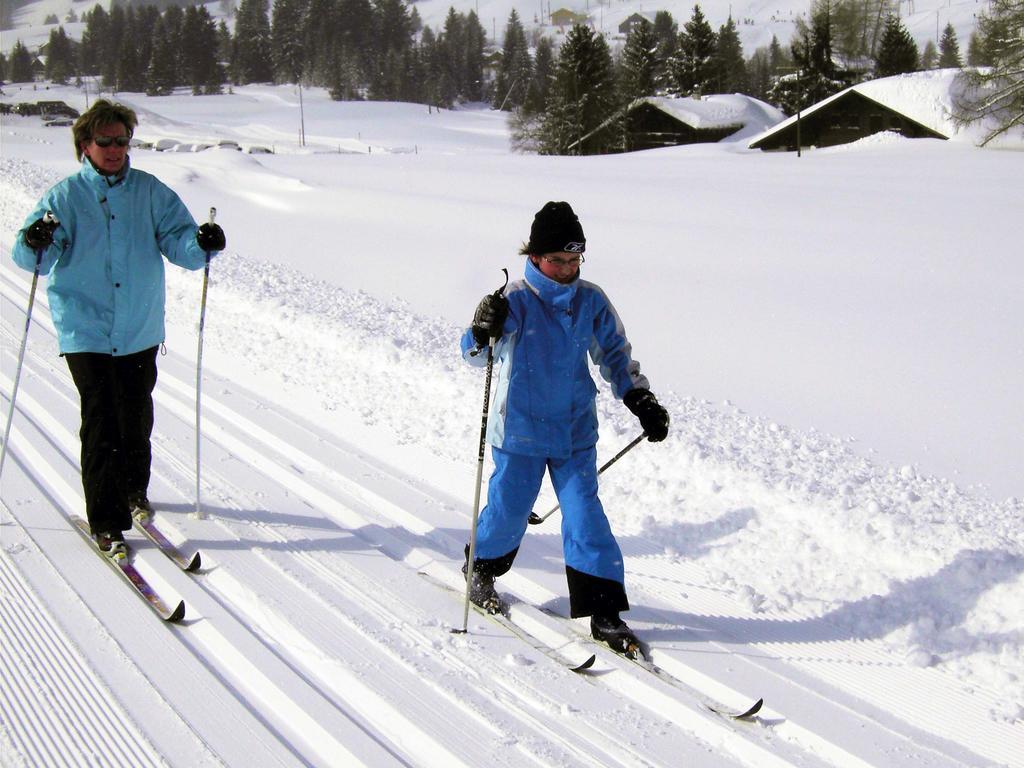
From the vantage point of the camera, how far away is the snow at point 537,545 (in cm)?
295

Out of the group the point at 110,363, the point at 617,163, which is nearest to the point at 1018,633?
the point at 110,363

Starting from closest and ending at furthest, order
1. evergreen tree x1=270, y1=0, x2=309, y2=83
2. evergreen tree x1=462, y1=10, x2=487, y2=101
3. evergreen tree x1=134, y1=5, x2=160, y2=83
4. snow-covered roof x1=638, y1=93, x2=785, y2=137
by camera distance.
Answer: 1. snow-covered roof x1=638, y1=93, x2=785, y2=137
2. evergreen tree x1=462, y1=10, x2=487, y2=101
3. evergreen tree x1=134, y1=5, x2=160, y2=83
4. evergreen tree x1=270, y1=0, x2=309, y2=83

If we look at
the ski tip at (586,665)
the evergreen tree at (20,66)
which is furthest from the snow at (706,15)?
the ski tip at (586,665)

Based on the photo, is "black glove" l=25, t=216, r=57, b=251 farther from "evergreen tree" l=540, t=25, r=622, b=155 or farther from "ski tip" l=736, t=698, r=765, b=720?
"evergreen tree" l=540, t=25, r=622, b=155

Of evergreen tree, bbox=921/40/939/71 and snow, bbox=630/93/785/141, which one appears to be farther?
evergreen tree, bbox=921/40/939/71

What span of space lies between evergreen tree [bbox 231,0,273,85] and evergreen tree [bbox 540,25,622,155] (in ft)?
220

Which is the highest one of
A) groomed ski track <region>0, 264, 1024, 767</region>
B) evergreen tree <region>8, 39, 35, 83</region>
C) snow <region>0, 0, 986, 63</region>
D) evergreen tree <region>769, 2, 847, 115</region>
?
snow <region>0, 0, 986, 63</region>

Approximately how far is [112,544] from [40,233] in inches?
54.4

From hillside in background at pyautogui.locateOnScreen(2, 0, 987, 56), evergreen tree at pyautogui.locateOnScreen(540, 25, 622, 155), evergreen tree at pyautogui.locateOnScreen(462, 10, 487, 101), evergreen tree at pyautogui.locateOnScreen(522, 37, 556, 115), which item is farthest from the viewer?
hillside in background at pyautogui.locateOnScreen(2, 0, 987, 56)

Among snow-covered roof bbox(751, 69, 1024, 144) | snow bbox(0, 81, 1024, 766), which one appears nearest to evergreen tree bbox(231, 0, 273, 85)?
snow-covered roof bbox(751, 69, 1024, 144)

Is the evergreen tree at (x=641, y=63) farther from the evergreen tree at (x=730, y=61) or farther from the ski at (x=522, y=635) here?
the ski at (x=522, y=635)

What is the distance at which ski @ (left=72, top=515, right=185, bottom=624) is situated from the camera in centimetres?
350

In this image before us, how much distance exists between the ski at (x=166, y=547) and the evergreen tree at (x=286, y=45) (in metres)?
101

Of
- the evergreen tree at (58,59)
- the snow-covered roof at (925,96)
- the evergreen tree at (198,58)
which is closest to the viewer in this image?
the snow-covered roof at (925,96)
